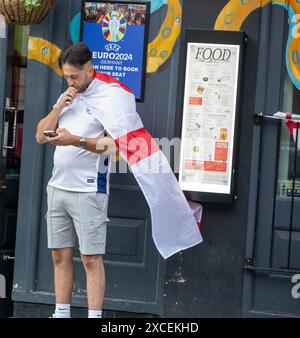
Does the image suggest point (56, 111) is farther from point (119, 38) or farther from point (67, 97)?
point (119, 38)

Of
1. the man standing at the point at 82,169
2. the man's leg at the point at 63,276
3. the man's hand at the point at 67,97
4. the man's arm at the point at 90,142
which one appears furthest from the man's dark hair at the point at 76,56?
the man's leg at the point at 63,276

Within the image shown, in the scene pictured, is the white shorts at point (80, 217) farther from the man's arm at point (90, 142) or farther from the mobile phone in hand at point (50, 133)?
the mobile phone in hand at point (50, 133)

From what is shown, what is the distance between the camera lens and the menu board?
280 inches

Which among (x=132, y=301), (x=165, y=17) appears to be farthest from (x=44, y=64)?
(x=132, y=301)

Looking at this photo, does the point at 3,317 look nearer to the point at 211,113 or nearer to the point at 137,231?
the point at 137,231

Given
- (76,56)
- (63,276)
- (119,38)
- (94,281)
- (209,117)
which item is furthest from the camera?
(119,38)

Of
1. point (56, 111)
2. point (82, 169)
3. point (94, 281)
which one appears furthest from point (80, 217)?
point (56, 111)

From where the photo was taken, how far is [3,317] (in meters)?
7.80

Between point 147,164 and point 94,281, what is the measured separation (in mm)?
899

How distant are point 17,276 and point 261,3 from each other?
287 cm

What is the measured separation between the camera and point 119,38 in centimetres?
739

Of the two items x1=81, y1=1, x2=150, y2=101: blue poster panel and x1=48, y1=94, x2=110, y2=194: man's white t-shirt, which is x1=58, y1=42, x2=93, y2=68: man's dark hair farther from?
x1=81, y1=1, x2=150, y2=101: blue poster panel

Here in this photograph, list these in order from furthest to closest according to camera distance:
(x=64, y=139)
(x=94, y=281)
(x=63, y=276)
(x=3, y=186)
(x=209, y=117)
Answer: (x=3, y=186), (x=209, y=117), (x=63, y=276), (x=94, y=281), (x=64, y=139)

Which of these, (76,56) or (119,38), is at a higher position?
(119,38)
